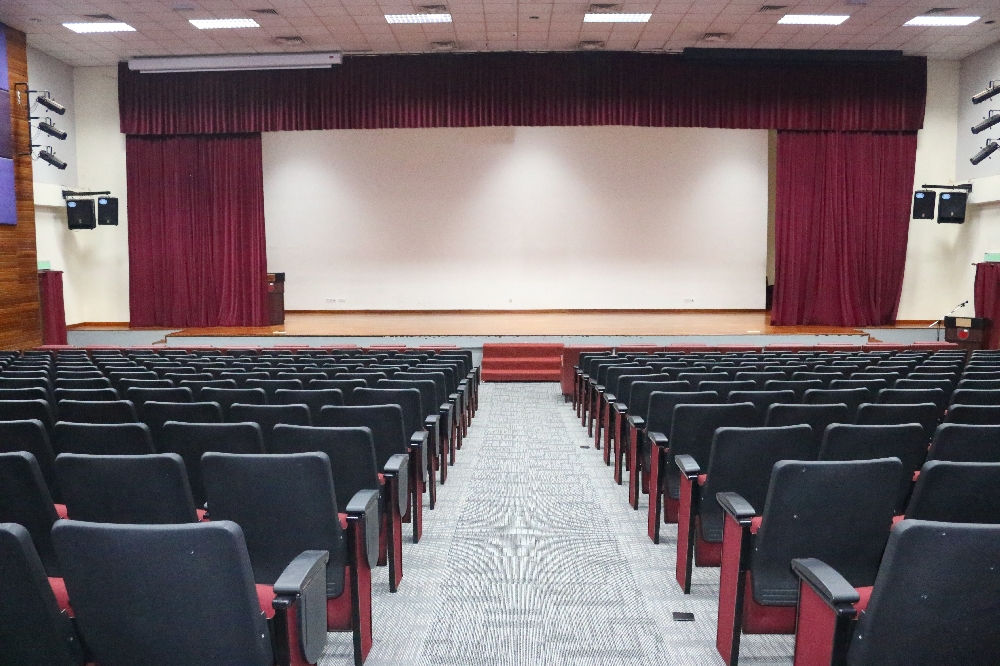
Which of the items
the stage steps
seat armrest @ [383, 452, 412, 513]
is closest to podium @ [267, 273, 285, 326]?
the stage steps

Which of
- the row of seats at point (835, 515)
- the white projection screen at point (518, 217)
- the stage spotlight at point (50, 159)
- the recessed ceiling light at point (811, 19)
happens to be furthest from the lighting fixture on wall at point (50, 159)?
the recessed ceiling light at point (811, 19)

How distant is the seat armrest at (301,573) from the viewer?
2219mm

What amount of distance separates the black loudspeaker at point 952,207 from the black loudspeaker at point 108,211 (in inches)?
597

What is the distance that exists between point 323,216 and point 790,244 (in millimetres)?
9798

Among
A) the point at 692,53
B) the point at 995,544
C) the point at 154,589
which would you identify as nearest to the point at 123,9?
the point at 692,53

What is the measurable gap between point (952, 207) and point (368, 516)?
588 inches

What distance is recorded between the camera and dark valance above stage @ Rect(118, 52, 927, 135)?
47.9 ft

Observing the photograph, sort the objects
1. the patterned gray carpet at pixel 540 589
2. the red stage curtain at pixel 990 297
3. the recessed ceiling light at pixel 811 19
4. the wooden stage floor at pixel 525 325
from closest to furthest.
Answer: the patterned gray carpet at pixel 540 589, the recessed ceiling light at pixel 811 19, the red stage curtain at pixel 990 297, the wooden stage floor at pixel 525 325

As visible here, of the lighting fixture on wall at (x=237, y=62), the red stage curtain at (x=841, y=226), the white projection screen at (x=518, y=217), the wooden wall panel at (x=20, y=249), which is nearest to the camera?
the wooden wall panel at (x=20, y=249)

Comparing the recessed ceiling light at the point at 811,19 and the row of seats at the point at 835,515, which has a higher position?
the recessed ceiling light at the point at 811,19

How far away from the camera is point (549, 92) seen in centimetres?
1462

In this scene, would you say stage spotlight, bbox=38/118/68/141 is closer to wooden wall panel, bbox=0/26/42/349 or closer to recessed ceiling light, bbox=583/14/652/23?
wooden wall panel, bbox=0/26/42/349

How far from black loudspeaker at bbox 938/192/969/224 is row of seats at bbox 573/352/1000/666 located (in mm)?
10688

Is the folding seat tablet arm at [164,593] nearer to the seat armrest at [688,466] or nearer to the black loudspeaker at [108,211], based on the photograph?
the seat armrest at [688,466]
